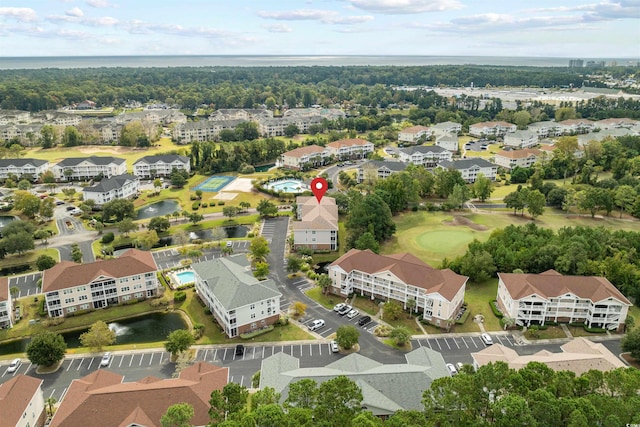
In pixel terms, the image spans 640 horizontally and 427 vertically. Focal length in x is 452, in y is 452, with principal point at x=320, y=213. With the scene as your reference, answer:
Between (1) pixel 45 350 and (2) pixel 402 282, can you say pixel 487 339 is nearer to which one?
(2) pixel 402 282

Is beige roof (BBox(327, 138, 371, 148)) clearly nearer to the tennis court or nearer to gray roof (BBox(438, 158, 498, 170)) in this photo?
gray roof (BBox(438, 158, 498, 170))

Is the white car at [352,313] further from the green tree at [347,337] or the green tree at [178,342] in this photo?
the green tree at [178,342]

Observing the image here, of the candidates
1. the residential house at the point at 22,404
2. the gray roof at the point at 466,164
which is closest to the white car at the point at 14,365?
the residential house at the point at 22,404

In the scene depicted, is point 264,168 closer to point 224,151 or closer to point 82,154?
point 224,151

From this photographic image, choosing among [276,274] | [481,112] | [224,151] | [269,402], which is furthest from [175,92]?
[269,402]

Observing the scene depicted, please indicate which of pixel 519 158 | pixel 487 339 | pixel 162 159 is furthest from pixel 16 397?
pixel 519 158
